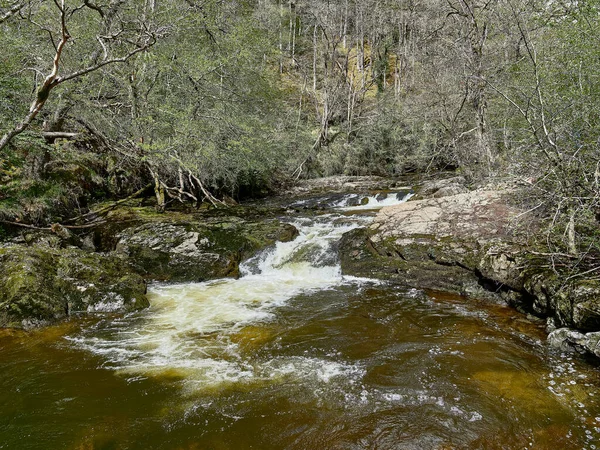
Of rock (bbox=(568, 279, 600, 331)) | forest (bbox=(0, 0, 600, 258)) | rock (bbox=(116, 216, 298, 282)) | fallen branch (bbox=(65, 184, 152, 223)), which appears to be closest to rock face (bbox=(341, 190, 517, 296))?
forest (bbox=(0, 0, 600, 258))

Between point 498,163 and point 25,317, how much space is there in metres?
12.0

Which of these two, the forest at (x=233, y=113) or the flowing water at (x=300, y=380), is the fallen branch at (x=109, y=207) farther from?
the flowing water at (x=300, y=380)

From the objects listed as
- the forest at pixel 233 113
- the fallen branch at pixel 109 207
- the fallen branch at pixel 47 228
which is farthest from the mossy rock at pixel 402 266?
the fallen branch at pixel 109 207

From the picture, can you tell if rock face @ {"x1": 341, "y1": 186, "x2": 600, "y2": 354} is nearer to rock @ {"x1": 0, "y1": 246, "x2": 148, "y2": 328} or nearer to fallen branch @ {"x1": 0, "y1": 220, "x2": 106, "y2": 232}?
rock @ {"x1": 0, "y1": 246, "x2": 148, "y2": 328}

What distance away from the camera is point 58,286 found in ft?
21.2

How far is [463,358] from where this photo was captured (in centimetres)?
453

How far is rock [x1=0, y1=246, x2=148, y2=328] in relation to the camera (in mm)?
5809

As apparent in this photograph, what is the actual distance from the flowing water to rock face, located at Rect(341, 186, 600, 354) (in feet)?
1.51

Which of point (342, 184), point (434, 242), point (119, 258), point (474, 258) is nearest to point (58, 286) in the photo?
point (119, 258)

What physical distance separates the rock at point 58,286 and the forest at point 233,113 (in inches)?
102

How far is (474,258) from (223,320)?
5095mm

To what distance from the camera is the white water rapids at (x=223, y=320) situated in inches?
175

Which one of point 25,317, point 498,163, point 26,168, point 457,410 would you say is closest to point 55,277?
point 25,317

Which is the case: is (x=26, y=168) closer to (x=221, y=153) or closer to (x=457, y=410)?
(x=221, y=153)
